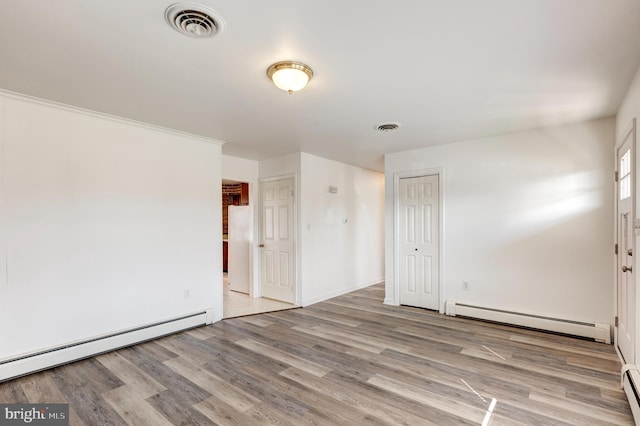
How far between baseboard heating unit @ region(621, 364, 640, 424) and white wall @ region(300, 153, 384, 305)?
3650 mm

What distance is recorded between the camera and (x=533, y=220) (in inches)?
150

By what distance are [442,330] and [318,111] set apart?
9.80ft

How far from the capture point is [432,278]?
15.1 ft

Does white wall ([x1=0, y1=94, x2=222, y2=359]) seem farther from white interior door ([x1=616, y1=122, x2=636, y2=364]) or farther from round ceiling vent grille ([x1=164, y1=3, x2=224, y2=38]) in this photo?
white interior door ([x1=616, y1=122, x2=636, y2=364])

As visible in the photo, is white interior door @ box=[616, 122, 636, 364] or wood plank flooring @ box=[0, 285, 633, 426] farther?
white interior door @ box=[616, 122, 636, 364]

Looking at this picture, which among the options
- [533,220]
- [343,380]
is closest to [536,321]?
[533,220]

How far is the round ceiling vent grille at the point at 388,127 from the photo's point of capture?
3.58m

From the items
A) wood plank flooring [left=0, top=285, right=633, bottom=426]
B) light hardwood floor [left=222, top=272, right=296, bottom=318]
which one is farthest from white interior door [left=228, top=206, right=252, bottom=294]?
wood plank flooring [left=0, top=285, right=633, bottom=426]

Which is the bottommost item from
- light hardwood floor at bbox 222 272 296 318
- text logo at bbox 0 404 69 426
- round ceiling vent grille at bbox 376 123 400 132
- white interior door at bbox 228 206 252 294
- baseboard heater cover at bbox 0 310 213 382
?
light hardwood floor at bbox 222 272 296 318

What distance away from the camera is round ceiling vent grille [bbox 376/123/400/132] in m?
3.58

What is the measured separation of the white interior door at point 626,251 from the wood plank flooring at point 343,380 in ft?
0.96

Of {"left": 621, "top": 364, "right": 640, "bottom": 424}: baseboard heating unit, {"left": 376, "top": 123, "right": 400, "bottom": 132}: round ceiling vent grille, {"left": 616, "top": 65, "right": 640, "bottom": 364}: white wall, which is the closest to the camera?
{"left": 621, "top": 364, "right": 640, "bottom": 424}: baseboard heating unit

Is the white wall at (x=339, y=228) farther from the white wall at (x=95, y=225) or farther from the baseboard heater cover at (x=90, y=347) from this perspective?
the baseboard heater cover at (x=90, y=347)

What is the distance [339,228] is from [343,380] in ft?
10.9
